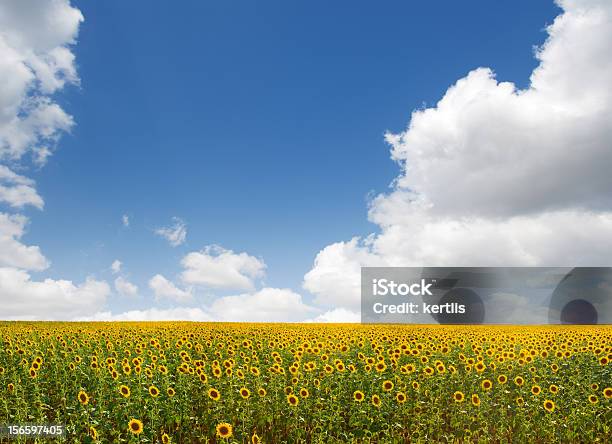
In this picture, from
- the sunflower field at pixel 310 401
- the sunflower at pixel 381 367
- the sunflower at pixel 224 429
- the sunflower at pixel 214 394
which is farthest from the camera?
the sunflower at pixel 381 367

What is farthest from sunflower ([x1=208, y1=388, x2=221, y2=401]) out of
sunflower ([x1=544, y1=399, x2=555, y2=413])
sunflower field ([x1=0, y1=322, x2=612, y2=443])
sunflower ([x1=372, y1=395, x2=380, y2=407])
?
sunflower ([x1=544, y1=399, x2=555, y2=413])

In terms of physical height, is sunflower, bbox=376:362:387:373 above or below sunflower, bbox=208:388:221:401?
above

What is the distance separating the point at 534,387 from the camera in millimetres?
12125

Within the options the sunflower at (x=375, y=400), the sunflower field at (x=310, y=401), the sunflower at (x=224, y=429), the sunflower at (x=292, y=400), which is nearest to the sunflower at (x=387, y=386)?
the sunflower field at (x=310, y=401)

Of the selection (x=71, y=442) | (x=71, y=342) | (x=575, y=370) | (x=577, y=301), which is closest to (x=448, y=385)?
(x=575, y=370)

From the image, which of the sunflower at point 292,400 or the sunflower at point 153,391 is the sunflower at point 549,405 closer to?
the sunflower at point 292,400

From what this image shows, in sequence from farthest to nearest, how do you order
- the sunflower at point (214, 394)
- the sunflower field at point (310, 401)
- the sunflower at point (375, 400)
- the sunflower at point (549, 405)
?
the sunflower at point (549, 405) < the sunflower at point (375, 400) < the sunflower at point (214, 394) < the sunflower field at point (310, 401)

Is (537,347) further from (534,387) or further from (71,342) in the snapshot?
(71,342)

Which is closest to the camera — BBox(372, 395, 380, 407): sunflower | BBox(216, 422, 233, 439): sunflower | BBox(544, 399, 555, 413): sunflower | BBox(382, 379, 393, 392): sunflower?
BBox(216, 422, 233, 439): sunflower

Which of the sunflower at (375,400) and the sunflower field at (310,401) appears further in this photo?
the sunflower at (375,400)

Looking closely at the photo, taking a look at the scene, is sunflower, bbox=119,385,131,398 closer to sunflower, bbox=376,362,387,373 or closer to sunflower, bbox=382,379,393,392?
sunflower, bbox=382,379,393,392

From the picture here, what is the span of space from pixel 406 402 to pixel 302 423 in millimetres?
2532

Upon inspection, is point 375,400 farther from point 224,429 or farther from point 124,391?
point 124,391

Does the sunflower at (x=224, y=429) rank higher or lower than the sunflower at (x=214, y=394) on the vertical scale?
lower
